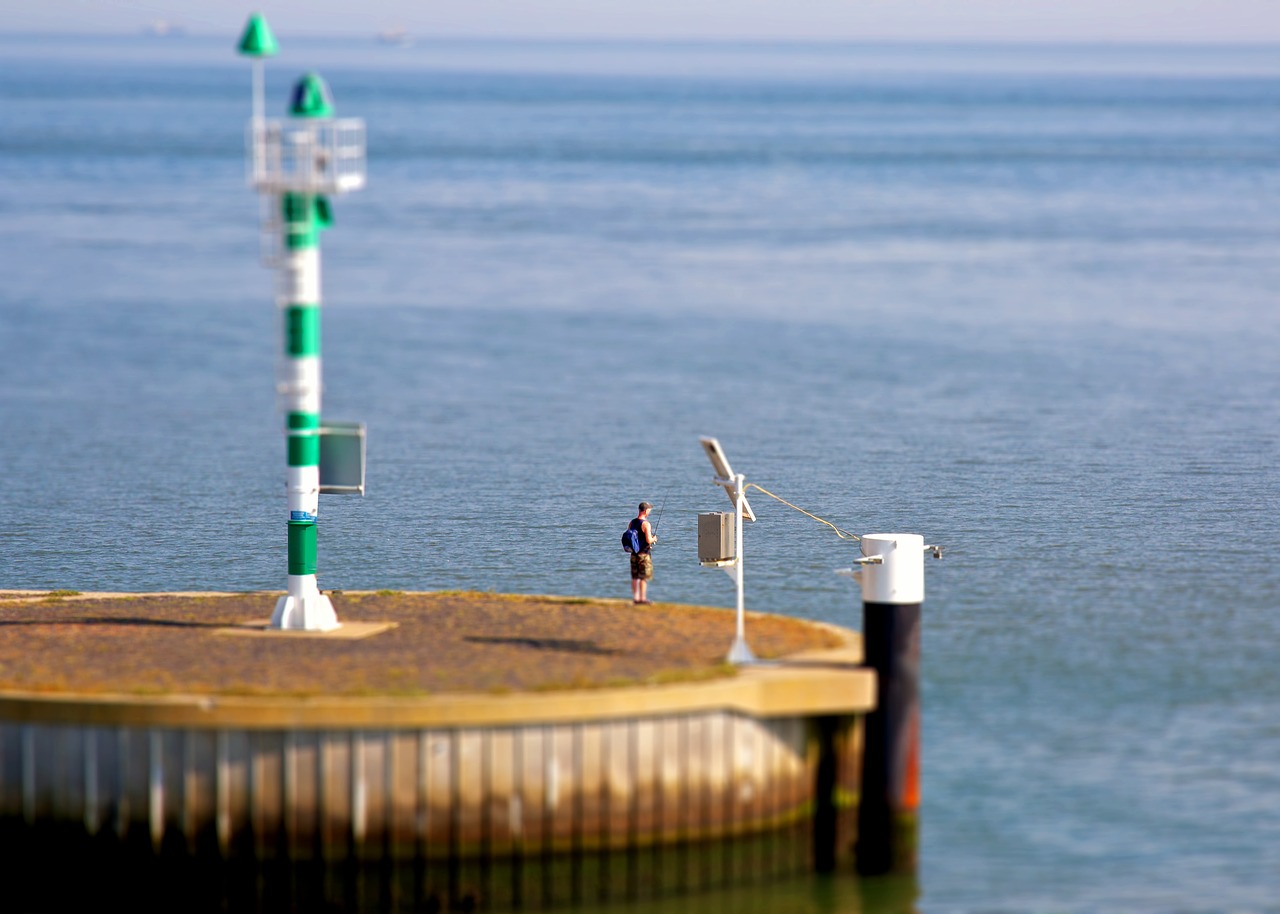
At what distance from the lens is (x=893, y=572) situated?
22.4 metres

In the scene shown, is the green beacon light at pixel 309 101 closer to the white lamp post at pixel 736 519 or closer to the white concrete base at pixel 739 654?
the white lamp post at pixel 736 519

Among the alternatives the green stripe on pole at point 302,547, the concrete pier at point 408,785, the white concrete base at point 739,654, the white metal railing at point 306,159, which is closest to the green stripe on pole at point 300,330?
the white metal railing at point 306,159

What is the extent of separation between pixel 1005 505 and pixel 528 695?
22.7 meters

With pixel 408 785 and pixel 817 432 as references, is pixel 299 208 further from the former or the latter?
pixel 817 432

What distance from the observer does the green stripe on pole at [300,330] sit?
80.1ft

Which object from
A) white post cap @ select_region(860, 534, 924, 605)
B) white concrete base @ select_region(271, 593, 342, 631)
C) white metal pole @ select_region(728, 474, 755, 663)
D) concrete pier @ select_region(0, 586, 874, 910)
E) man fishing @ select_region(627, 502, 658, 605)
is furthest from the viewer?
man fishing @ select_region(627, 502, 658, 605)

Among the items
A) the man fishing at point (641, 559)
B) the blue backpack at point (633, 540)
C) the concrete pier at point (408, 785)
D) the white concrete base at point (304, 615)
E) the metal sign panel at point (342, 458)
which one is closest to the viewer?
the concrete pier at point (408, 785)

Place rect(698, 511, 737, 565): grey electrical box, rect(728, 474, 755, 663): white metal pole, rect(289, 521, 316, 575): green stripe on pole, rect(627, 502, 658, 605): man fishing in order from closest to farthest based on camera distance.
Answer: rect(728, 474, 755, 663): white metal pole
rect(698, 511, 737, 565): grey electrical box
rect(289, 521, 316, 575): green stripe on pole
rect(627, 502, 658, 605): man fishing

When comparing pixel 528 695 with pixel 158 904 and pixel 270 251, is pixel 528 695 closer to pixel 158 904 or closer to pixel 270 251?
pixel 158 904

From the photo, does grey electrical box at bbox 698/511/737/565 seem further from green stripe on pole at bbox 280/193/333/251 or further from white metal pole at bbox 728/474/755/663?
green stripe on pole at bbox 280/193/333/251

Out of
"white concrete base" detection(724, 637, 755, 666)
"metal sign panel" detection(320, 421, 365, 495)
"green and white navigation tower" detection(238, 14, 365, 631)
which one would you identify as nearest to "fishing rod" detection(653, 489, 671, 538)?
"metal sign panel" detection(320, 421, 365, 495)

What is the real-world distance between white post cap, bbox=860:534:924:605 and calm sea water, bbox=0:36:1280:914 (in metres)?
2.96

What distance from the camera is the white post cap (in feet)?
73.6

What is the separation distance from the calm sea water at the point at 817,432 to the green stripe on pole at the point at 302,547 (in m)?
7.70
